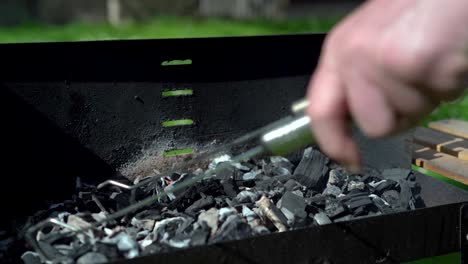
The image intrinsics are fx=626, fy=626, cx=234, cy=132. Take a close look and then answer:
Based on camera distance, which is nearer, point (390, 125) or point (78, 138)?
point (390, 125)

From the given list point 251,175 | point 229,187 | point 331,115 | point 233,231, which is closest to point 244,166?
point 251,175

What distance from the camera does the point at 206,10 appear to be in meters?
6.96

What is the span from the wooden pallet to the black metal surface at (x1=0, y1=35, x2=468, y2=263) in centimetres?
11

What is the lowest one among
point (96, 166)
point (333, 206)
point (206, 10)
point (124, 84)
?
point (333, 206)

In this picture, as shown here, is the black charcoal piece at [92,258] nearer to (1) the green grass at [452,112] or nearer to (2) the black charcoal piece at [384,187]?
(2) the black charcoal piece at [384,187]

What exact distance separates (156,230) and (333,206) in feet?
1.73

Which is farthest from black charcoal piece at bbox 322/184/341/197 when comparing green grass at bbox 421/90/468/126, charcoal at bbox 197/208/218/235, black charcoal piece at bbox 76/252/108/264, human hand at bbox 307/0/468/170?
green grass at bbox 421/90/468/126

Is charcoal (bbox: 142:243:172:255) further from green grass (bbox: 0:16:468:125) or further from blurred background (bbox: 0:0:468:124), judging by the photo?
blurred background (bbox: 0:0:468:124)

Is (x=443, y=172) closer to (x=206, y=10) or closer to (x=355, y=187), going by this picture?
(x=355, y=187)

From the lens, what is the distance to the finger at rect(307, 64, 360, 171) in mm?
741

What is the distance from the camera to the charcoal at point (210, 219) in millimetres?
1666

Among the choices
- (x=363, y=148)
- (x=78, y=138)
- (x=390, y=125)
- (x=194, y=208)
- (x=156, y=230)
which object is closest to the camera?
(x=390, y=125)

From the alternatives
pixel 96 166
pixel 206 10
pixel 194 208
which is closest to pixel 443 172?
pixel 194 208

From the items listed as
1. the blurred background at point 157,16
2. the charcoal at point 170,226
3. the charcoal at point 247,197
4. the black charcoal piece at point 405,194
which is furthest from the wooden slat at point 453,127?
the blurred background at point 157,16
